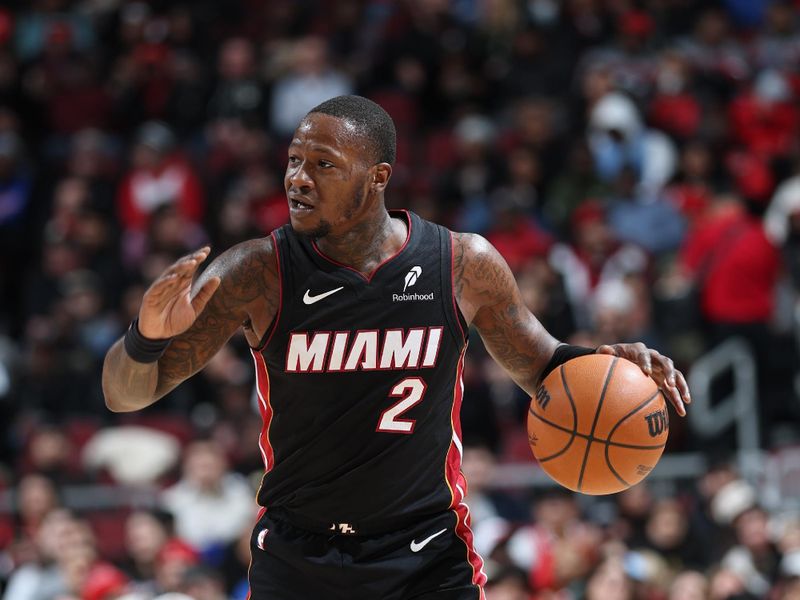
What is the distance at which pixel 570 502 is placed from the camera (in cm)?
1028

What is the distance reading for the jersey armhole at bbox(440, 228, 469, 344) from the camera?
4941 millimetres

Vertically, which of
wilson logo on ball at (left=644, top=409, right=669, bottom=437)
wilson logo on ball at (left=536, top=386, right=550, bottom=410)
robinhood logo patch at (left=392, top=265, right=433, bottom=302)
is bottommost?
wilson logo on ball at (left=644, top=409, right=669, bottom=437)

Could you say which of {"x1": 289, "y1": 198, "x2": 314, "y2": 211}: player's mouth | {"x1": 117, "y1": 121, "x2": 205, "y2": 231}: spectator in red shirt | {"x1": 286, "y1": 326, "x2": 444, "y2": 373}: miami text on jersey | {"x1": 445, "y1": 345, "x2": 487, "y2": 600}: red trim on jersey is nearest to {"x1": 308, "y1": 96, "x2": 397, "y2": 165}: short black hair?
{"x1": 289, "y1": 198, "x2": 314, "y2": 211}: player's mouth

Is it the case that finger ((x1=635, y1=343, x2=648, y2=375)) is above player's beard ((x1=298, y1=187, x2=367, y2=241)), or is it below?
below

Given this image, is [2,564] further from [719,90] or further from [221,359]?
[719,90]

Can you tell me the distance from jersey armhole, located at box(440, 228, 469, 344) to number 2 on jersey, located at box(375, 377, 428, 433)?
236 millimetres

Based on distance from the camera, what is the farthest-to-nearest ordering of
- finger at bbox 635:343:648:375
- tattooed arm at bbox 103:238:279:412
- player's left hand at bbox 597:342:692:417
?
finger at bbox 635:343:648:375 < player's left hand at bbox 597:342:692:417 < tattooed arm at bbox 103:238:279:412

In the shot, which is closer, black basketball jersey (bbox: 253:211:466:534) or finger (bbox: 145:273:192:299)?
finger (bbox: 145:273:192:299)

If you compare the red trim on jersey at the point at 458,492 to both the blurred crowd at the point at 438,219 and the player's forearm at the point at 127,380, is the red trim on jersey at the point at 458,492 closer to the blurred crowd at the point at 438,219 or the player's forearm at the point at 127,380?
the player's forearm at the point at 127,380

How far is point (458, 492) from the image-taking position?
5016mm

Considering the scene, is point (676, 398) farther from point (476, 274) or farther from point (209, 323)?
point (209, 323)

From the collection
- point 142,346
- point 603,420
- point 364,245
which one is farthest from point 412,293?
point 142,346

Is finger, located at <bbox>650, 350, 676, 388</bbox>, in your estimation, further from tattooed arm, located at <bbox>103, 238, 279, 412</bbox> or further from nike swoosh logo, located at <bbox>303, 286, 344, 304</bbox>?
tattooed arm, located at <bbox>103, 238, 279, 412</bbox>

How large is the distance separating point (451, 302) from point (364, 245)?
1.23 ft
